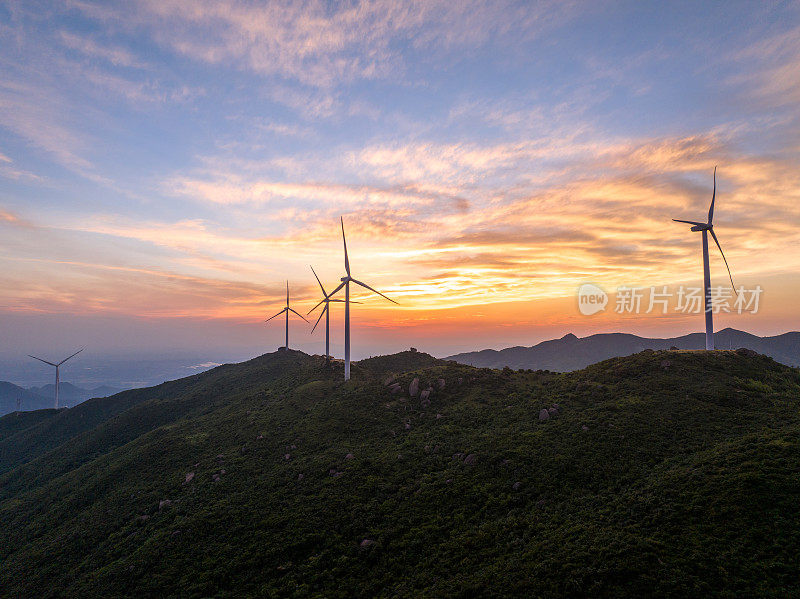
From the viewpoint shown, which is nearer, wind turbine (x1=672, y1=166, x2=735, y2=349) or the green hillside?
the green hillside

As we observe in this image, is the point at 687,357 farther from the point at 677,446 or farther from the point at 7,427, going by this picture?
the point at 7,427

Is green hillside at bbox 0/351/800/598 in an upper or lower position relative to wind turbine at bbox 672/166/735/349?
lower

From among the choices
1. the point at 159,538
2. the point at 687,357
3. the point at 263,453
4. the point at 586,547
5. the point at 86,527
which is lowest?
the point at 86,527

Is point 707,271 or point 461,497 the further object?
point 707,271

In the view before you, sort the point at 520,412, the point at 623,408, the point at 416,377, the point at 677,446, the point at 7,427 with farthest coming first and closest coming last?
1. the point at 7,427
2. the point at 416,377
3. the point at 520,412
4. the point at 623,408
5. the point at 677,446

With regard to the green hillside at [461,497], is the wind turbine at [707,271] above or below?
above

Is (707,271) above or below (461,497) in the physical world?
above

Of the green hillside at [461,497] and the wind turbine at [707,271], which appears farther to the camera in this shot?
the wind turbine at [707,271]

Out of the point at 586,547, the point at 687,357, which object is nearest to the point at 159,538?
the point at 586,547
